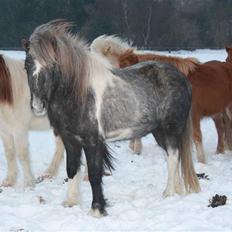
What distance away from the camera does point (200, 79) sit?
26.6 feet

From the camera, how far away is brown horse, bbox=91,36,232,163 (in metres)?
7.97

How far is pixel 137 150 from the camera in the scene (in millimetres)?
8758

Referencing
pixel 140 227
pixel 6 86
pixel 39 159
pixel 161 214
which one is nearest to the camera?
pixel 140 227

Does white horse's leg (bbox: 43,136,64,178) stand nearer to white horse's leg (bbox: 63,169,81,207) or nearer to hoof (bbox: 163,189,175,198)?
white horse's leg (bbox: 63,169,81,207)

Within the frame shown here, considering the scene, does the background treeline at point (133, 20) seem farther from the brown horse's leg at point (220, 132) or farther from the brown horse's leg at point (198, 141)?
the brown horse's leg at point (198, 141)

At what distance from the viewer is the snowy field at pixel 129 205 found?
469cm

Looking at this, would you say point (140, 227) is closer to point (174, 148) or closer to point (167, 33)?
Answer: point (174, 148)

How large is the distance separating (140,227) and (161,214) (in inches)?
15.0

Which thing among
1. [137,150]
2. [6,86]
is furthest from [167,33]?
[6,86]

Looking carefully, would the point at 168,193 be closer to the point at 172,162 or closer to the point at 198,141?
the point at 172,162

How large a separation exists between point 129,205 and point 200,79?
342 centimetres

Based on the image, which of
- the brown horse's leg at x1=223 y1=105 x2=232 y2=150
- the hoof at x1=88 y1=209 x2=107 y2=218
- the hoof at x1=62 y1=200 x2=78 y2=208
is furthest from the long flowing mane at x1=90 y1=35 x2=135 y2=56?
the hoof at x1=88 y1=209 x2=107 y2=218

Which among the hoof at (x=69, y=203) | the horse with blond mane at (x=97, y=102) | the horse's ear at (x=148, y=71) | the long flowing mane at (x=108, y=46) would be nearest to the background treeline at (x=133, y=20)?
the long flowing mane at (x=108, y=46)

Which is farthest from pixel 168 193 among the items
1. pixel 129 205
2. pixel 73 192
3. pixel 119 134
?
pixel 73 192
